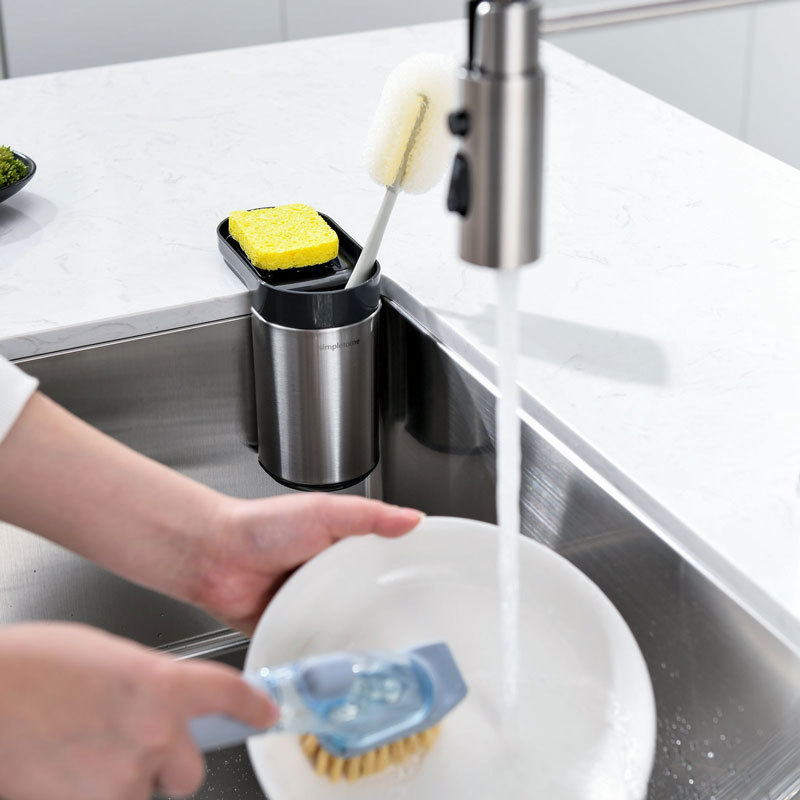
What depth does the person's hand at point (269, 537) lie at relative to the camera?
62cm

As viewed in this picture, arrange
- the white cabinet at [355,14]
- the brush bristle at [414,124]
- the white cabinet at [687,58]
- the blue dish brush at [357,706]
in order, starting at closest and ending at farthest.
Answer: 1. the blue dish brush at [357,706]
2. the brush bristle at [414,124]
3. the white cabinet at [355,14]
4. the white cabinet at [687,58]

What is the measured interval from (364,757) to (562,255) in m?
0.46

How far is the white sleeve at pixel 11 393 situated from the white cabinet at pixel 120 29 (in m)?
1.63

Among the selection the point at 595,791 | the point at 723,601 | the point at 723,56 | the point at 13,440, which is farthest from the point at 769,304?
the point at 723,56

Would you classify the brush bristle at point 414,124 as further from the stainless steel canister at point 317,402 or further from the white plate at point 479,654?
the white plate at point 479,654

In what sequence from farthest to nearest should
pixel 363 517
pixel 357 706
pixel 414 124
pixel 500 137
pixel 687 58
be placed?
pixel 687 58, pixel 414 124, pixel 363 517, pixel 357 706, pixel 500 137

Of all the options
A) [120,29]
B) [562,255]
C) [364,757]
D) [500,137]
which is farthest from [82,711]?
[120,29]

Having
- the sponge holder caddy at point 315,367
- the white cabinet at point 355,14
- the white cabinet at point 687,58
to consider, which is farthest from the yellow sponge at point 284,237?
the white cabinet at point 687,58

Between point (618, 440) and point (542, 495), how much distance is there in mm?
83

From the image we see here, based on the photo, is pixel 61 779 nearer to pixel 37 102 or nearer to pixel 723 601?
pixel 723 601

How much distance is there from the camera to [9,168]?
92cm

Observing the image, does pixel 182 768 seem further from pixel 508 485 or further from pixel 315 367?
pixel 315 367

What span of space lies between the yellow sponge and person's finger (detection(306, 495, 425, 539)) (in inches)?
9.4

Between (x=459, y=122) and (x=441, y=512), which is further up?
(x=459, y=122)
